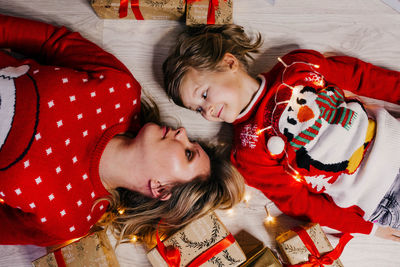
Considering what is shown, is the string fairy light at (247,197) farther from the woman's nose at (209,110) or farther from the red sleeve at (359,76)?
the red sleeve at (359,76)

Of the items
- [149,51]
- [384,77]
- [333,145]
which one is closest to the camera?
[333,145]

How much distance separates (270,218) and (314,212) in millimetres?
180

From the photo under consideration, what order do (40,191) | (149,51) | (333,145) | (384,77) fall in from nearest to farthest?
(40,191), (333,145), (384,77), (149,51)

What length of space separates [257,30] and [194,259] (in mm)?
973

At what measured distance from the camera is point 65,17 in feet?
3.91

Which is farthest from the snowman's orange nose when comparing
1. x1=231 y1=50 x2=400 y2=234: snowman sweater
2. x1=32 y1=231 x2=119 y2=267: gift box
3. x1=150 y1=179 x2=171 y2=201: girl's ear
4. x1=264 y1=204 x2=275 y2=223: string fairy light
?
x1=32 y1=231 x2=119 y2=267: gift box

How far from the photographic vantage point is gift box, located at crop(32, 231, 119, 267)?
3.25ft

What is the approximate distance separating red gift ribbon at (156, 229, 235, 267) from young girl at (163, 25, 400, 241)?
27cm

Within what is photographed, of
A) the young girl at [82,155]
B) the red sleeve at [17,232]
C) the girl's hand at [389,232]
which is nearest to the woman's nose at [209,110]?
the young girl at [82,155]

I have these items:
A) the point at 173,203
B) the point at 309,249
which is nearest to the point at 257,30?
the point at 173,203

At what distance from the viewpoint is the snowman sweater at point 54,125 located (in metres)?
0.84

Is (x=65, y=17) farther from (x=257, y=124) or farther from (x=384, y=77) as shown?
(x=384, y=77)

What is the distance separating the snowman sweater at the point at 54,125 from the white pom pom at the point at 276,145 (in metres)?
0.53

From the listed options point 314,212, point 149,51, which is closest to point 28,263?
point 149,51
